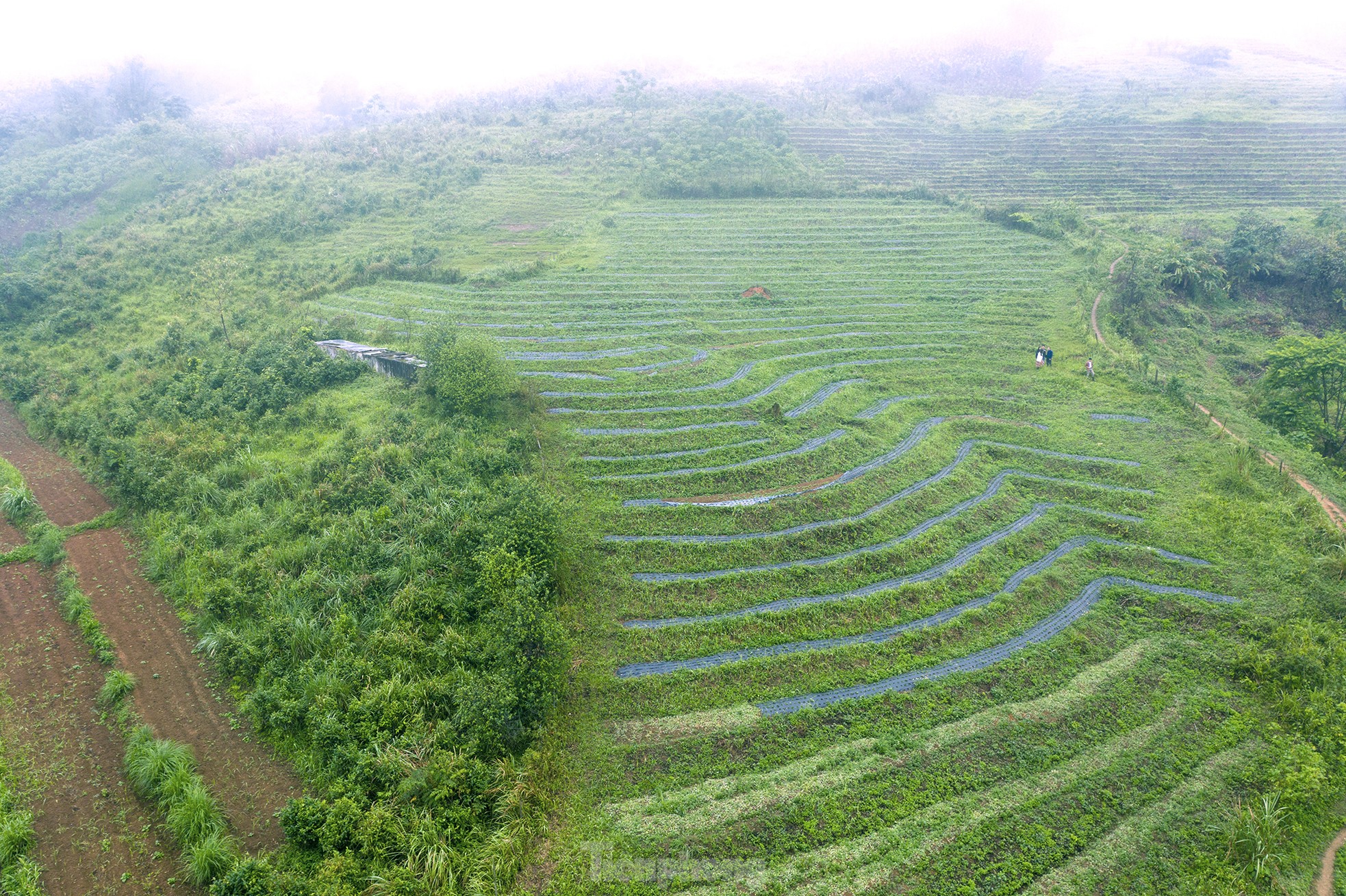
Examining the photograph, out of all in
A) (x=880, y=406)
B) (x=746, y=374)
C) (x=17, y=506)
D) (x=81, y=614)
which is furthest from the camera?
(x=746, y=374)

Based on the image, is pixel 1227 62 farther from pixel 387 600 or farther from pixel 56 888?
pixel 56 888

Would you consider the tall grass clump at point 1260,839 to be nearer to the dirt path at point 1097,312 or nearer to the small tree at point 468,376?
the small tree at point 468,376

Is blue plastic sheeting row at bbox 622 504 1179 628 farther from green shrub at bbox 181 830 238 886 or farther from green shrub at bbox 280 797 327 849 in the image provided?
green shrub at bbox 181 830 238 886

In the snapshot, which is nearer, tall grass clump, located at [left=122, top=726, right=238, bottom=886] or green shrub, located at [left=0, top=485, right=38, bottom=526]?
tall grass clump, located at [left=122, top=726, right=238, bottom=886]

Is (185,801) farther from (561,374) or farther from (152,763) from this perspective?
(561,374)

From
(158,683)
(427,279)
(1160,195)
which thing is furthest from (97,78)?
(1160,195)

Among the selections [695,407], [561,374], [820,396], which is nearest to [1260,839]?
[820,396]

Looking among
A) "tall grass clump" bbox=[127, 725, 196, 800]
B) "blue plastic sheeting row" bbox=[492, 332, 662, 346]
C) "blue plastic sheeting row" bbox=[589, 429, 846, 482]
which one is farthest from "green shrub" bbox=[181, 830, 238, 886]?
"blue plastic sheeting row" bbox=[492, 332, 662, 346]
